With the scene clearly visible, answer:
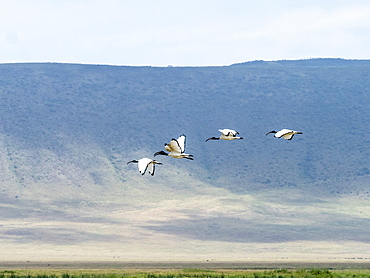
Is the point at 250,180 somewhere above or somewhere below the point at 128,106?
below

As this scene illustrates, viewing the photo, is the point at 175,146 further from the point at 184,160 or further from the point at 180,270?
the point at 184,160

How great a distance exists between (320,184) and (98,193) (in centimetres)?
3273

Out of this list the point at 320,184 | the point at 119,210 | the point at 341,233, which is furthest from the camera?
the point at 320,184

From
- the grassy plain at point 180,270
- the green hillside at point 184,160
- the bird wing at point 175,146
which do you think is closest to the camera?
the bird wing at point 175,146

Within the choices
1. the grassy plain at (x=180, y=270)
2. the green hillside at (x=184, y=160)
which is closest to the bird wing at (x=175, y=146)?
the grassy plain at (x=180, y=270)

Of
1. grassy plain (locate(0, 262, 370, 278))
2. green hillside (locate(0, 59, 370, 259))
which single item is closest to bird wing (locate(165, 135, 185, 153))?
grassy plain (locate(0, 262, 370, 278))

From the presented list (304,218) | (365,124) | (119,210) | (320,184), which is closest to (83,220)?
(119,210)

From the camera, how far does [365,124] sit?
15475 centimetres

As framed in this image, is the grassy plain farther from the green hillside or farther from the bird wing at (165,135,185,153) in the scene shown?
the bird wing at (165,135,185,153)

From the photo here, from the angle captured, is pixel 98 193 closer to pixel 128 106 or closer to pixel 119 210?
pixel 119 210

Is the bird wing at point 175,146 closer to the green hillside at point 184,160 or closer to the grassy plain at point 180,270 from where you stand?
the grassy plain at point 180,270

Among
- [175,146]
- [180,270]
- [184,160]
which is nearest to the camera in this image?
[175,146]

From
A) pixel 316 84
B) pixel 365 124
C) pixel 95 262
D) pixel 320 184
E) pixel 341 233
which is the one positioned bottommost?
pixel 95 262

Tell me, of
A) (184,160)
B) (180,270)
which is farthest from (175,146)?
(184,160)
